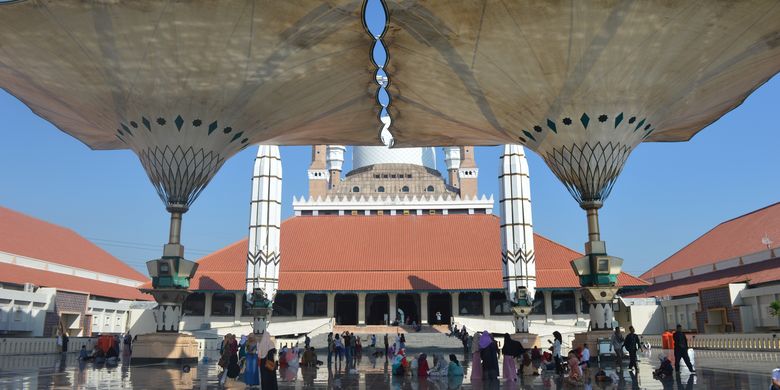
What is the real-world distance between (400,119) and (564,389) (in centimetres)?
1392

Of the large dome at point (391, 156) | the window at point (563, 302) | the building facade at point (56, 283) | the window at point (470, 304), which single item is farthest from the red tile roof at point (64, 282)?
the large dome at point (391, 156)

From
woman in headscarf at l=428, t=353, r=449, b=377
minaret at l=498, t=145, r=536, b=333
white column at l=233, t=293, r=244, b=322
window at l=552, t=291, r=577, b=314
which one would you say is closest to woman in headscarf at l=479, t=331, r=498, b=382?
woman in headscarf at l=428, t=353, r=449, b=377

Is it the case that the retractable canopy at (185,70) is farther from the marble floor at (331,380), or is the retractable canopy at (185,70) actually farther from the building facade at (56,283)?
the building facade at (56,283)

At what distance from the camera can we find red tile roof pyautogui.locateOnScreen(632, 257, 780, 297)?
106 feet

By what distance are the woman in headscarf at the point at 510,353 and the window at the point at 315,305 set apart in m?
29.8

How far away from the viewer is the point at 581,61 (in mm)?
16609

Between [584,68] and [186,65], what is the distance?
1133cm

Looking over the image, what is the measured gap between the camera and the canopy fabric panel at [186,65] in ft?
49.6

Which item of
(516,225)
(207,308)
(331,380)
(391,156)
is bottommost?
(331,380)

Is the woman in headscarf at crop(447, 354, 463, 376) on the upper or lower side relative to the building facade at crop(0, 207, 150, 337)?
lower

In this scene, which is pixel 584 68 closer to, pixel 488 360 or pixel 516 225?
pixel 488 360

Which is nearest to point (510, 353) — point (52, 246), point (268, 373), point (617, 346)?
point (268, 373)

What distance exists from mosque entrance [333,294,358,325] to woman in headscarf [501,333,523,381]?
3078cm

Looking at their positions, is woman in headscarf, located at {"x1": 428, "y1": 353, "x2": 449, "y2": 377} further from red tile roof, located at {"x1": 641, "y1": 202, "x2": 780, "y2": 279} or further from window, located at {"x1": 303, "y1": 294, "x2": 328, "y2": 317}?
red tile roof, located at {"x1": 641, "y1": 202, "x2": 780, "y2": 279}
